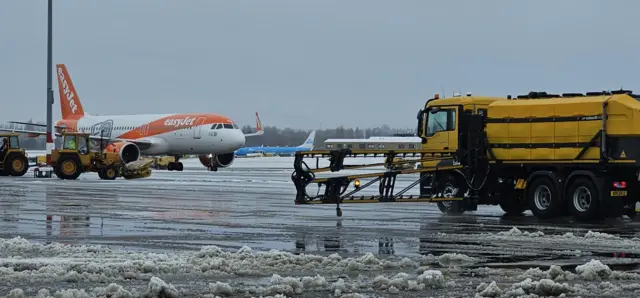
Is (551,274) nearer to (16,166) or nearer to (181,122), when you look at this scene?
(16,166)

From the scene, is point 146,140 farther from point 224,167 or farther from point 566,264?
Result: point 566,264

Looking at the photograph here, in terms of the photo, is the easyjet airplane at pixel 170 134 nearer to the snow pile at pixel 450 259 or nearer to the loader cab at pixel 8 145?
the loader cab at pixel 8 145

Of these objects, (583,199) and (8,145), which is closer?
(583,199)

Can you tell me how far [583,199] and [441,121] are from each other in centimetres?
451

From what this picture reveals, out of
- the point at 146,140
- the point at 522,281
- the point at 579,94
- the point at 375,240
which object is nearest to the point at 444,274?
the point at 522,281

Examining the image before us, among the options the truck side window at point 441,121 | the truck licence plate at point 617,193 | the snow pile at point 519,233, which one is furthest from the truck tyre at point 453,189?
the snow pile at point 519,233

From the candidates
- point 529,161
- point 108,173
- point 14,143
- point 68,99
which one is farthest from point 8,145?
point 529,161

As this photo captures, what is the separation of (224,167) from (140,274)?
56596mm

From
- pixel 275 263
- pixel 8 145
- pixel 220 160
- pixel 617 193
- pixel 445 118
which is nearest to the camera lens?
pixel 275 263

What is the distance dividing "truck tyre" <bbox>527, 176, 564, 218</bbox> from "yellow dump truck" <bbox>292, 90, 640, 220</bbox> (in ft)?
0.07

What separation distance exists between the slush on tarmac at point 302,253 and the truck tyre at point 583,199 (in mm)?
438

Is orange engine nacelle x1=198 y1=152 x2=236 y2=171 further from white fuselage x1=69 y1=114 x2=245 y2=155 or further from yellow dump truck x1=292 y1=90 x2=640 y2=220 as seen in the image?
yellow dump truck x1=292 y1=90 x2=640 y2=220

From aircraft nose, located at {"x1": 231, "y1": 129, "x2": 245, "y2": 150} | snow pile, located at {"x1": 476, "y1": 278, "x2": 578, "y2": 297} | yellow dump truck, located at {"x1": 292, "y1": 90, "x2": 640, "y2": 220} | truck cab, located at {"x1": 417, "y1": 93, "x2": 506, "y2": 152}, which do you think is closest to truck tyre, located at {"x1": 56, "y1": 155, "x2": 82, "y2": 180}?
aircraft nose, located at {"x1": 231, "y1": 129, "x2": 245, "y2": 150}

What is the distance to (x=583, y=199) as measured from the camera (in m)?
22.1
